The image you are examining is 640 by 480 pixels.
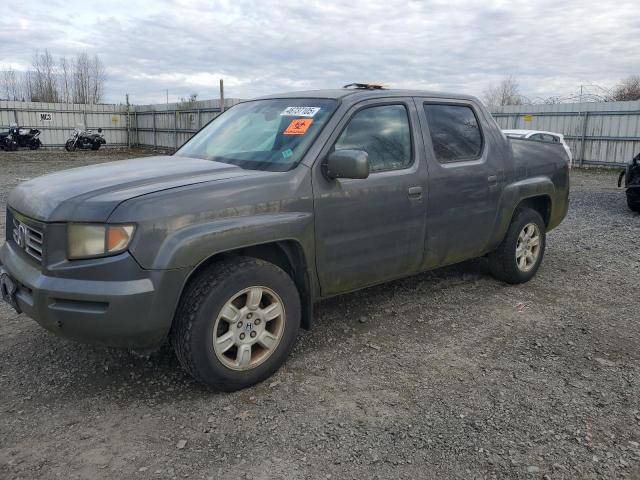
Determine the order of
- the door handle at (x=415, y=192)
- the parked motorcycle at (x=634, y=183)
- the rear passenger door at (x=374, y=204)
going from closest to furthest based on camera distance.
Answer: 1. the rear passenger door at (x=374, y=204)
2. the door handle at (x=415, y=192)
3. the parked motorcycle at (x=634, y=183)

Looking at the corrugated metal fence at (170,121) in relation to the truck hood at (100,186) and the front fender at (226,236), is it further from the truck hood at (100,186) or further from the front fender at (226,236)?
the front fender at (226,236)

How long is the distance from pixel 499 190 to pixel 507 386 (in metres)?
1.99

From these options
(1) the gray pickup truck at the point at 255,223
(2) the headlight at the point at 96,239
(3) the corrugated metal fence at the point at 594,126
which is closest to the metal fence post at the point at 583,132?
(3) the corrugated metal fence at the point at 594,126

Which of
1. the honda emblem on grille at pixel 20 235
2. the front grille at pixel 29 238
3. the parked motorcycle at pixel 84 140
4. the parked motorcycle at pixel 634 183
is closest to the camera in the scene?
the front grille at pixel 29 238

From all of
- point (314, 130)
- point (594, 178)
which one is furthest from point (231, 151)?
point (594, 178)

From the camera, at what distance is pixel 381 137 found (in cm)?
398

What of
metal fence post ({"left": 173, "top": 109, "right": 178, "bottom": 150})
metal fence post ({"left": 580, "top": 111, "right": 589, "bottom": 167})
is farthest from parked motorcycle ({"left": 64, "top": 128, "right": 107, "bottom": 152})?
metal fence post ({"left": 580, "top": 111, "right": 589, "bottom": 167})

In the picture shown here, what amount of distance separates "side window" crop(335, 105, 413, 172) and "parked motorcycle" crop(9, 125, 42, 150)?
2715cm

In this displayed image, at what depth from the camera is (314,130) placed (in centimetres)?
365

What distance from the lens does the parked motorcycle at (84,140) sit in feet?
89.8

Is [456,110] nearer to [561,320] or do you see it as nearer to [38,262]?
[561,320]

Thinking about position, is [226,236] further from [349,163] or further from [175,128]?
[175,128]

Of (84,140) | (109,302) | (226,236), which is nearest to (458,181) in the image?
(226,236)

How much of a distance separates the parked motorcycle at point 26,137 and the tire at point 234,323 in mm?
27500
